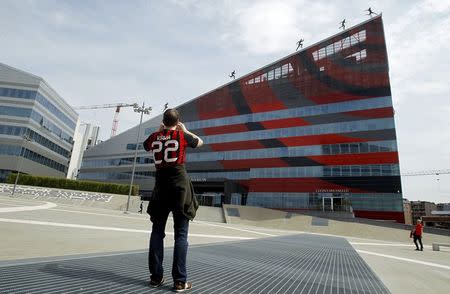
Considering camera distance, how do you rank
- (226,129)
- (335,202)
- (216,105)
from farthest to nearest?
(216,105)
(226,129)
(335,202)

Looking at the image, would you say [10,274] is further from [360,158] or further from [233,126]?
[233,126]

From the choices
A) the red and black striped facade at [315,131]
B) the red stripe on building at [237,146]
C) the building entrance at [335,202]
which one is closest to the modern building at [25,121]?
the red and black striped facade at [315,131]

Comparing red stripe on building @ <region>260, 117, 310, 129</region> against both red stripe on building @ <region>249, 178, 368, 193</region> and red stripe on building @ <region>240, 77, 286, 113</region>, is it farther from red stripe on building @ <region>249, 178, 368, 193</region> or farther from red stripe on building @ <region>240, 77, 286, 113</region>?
red stripe on building @ <region>249, 178, 368, 193</region>

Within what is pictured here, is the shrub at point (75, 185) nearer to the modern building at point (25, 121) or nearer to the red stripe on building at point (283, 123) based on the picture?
the modern building at point (25, 121)

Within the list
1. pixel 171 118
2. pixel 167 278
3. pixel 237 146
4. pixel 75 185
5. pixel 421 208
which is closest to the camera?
pixel 167 278

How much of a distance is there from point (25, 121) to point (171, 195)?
201 feet

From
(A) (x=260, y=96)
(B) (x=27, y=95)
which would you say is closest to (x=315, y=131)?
(A) (x=260, y=96)

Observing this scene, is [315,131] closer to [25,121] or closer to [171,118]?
[171,118]

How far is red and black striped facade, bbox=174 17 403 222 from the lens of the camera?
39250 mm

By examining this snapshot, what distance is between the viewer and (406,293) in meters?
3.90

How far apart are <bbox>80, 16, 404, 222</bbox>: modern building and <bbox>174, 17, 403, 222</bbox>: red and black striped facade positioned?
0.14 meters

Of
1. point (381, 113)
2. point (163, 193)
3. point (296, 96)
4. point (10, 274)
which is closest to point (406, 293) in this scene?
point (163, 193)

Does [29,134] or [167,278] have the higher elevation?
[29,134]

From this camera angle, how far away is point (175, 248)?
9.12 feet
